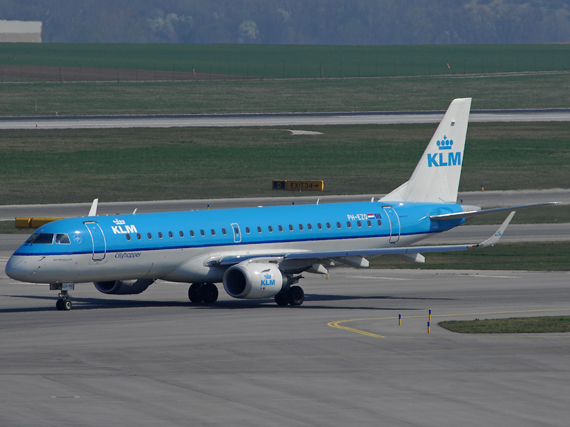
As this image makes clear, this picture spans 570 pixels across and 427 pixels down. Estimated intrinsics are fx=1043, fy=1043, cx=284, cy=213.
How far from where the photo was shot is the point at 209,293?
4600cm

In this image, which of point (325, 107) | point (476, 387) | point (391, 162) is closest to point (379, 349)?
point (476, 387)

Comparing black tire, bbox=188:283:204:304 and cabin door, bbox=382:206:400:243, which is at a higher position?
cabin door, bbox=382:206:400:243

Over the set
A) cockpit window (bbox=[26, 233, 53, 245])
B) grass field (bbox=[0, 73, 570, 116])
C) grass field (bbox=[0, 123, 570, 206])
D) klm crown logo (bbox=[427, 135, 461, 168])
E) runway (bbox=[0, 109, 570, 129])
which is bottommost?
cockpit window (bbox=[26, 233, 53, 245])

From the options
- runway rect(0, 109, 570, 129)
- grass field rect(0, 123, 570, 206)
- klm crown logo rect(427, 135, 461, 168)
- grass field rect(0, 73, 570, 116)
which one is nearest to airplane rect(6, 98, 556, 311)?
klm crown logo rect(427, 135, 461, 168)

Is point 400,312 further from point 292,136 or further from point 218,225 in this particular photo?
point 292,136

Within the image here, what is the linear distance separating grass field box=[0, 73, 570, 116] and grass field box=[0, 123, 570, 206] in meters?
33.8

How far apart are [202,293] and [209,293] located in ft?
1.02

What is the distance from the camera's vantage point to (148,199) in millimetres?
85938

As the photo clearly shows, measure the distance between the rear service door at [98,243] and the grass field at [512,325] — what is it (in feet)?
44.7

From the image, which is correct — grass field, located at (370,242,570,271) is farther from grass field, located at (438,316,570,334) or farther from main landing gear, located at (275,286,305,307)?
grass field, located at (438,316,570,334)

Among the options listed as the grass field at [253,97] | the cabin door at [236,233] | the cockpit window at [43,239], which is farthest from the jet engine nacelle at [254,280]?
the grass field at [253,97]

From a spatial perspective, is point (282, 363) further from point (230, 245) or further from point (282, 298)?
point (230, 245)

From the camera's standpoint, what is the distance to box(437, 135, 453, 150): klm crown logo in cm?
5216

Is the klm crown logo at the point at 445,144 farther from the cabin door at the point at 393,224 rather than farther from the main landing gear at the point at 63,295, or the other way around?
the main landing gear at the point at 63,295
